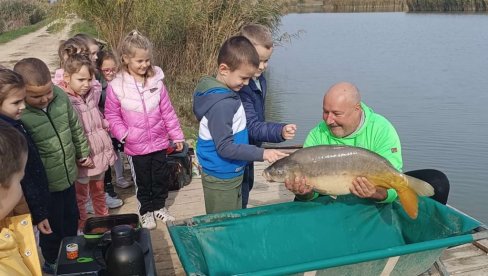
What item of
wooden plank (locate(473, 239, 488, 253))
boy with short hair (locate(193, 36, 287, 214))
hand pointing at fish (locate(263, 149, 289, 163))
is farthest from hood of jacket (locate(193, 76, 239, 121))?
wooden plank (locate(473, 239, 488, 253))

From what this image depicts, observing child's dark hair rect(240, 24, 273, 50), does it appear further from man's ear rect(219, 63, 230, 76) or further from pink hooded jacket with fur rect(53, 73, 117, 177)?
pink hooded jacket with fur rect(53, 73, 117, 177)

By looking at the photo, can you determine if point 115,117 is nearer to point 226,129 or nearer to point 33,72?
point 33,72

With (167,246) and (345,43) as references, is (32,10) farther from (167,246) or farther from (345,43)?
(167,246)

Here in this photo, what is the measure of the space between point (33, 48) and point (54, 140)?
1662 centimetres

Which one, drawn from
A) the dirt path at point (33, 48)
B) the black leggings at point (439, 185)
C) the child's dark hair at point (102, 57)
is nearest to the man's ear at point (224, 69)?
the black leggings at point (439, 185)

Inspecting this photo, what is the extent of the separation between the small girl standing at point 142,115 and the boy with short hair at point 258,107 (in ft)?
2.42

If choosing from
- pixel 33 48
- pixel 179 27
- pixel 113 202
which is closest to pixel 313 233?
pixel 113 202

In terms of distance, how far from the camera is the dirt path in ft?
47.6

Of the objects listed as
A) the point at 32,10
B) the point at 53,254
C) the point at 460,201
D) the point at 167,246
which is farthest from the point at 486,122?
the point at 32,10

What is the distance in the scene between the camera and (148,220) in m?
4.07

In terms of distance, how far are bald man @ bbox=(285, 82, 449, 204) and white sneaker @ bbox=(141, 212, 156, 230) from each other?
1427mm

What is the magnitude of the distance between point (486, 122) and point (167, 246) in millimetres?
8280

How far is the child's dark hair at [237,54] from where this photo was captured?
2.89 metres

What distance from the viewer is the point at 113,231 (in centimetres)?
253
